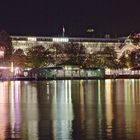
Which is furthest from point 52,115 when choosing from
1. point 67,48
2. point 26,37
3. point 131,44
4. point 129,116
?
point 26,37

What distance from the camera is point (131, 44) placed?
166875 mm

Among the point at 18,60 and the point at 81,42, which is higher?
the point at 81,42

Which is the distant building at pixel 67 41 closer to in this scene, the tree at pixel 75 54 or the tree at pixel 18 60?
the tree at pixel 75 54

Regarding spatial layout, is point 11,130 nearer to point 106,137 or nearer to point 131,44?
point 106,137

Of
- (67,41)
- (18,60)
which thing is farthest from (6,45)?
(67,41)

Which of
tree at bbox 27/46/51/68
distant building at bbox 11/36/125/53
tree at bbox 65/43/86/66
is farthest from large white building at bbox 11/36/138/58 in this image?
tree at bbox 27/46/51/68

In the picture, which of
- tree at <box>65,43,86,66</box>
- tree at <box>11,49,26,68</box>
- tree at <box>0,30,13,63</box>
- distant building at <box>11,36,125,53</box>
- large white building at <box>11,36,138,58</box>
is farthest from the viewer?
distant building at <box>11,36,125,53</box>

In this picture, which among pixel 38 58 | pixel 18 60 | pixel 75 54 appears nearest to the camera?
pixel 18 60

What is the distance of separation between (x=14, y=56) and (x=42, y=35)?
65.0 m

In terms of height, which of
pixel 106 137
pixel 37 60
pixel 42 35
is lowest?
pixel 106 137

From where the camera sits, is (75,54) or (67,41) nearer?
(75,54)

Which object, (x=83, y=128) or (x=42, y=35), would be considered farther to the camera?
(x=42, y=35)

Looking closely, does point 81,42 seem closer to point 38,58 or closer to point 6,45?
point 38,58

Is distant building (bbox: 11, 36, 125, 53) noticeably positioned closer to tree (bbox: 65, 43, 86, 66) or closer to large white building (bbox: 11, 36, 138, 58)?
large white building (bbox: 11, 36, 138, 58)
